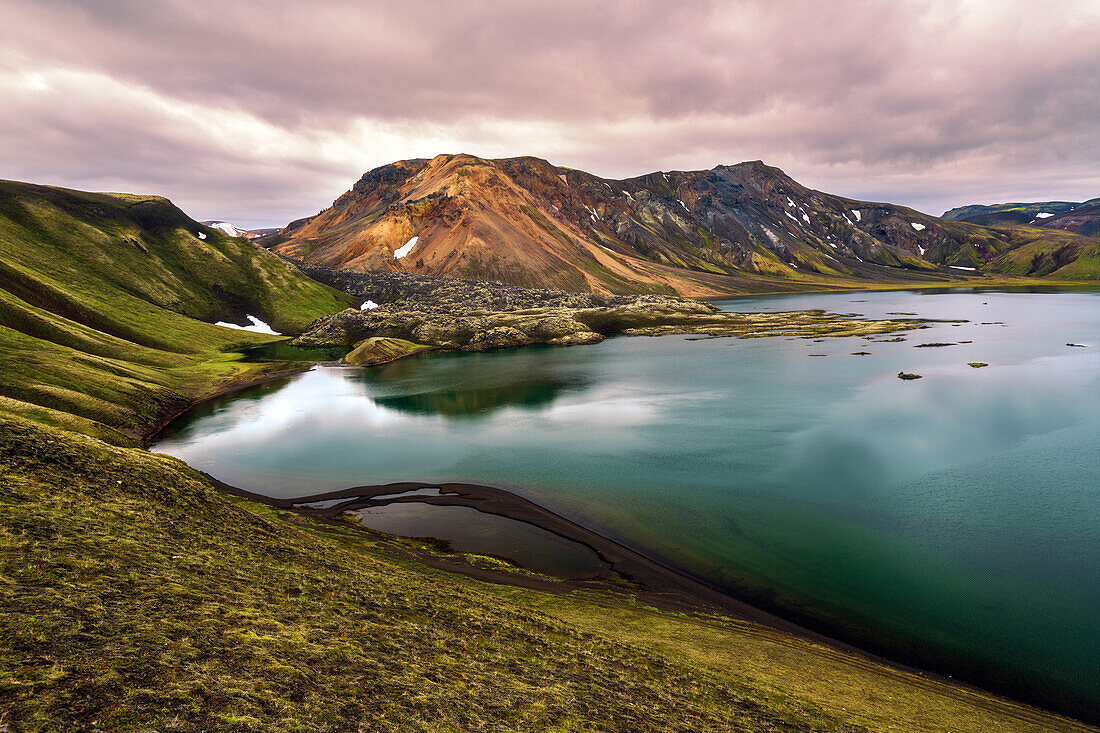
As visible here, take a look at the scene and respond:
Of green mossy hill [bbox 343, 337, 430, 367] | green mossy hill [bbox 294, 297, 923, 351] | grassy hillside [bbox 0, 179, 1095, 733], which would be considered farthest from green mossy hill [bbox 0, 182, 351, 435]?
grassy hillside [bbox 0, 179, 1095, 733]

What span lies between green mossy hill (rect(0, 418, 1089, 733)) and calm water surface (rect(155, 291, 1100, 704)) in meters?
7.47

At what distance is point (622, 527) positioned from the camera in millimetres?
39844

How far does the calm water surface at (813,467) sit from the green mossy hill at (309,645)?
7.47m

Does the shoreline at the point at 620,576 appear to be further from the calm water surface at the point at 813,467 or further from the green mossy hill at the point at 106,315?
the green mossy hill at the point at 106,315

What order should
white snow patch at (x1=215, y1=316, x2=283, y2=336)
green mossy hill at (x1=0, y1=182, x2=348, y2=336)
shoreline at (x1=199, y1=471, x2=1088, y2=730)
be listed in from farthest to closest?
white snow patch at (x1=215, y1=316, x2=283, y2=336)
green mossy hill at (x1=0, y1=182, x2=348, y2=336)
shoreline at (x1=199, y1=471, x2=1088, y2=730)

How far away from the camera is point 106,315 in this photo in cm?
12250

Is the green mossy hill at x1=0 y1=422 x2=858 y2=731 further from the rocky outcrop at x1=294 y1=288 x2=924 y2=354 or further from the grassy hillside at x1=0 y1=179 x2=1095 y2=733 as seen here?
the rocky outcrop at x1=294 y1=288 x2=924 y2=354

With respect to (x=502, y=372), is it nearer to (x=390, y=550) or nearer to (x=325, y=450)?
(x=325, y=450)

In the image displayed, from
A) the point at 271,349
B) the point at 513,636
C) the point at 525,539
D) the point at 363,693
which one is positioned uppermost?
the point at 271,349

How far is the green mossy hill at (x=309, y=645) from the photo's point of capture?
11453 millimetres

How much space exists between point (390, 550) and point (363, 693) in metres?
21.8

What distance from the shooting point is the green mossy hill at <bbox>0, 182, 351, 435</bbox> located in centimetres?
6444

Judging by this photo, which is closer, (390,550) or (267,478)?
(390,550)

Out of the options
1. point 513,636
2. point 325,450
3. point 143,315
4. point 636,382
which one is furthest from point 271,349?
point 513,636
